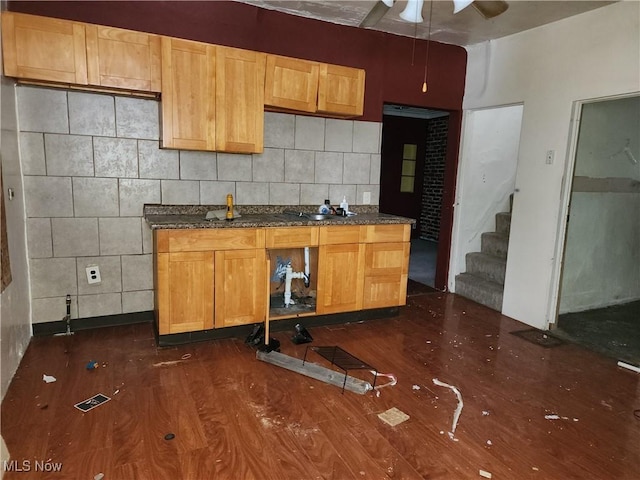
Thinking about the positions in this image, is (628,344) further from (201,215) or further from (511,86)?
(201,215)

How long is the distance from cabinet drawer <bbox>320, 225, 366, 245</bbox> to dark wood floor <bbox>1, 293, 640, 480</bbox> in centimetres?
81

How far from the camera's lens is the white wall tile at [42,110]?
9.34 feet

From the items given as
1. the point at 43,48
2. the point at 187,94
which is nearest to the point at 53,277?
the point at 43,48

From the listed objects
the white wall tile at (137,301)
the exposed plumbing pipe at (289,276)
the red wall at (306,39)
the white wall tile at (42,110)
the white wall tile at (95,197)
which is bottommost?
the white wall tile at (137,301)

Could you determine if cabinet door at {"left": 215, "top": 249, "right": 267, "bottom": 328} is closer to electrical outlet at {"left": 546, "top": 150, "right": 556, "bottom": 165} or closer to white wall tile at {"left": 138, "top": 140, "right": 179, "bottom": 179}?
white wall tile at {"left": 138, "top": 140, "right": 179, "bottom": 179}

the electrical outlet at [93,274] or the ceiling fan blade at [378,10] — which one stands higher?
the ceiling fan blade at [378,10]

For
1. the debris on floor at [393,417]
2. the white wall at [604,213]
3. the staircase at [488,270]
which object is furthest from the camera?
the staircase at [488,270]

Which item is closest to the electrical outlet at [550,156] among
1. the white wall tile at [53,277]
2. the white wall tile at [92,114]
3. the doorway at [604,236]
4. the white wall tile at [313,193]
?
the doorway at [604,236]

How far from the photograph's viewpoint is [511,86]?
3.89 meters

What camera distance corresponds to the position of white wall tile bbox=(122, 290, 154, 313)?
334 centimetres

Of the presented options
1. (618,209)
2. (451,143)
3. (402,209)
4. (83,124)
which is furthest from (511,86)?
(402,209)

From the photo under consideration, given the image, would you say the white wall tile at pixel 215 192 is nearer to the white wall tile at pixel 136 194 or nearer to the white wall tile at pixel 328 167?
the white wall tile at pixel 136 194

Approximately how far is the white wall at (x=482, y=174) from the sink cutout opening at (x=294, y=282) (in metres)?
1.88

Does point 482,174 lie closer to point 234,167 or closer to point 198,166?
point 234,167
